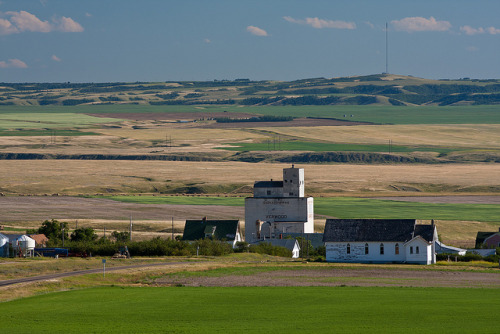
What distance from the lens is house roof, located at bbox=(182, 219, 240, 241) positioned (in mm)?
91625

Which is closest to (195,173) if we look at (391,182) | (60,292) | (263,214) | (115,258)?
(391,182)

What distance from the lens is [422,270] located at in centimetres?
6869

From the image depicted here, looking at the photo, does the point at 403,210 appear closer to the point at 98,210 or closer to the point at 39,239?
the point at 98,210

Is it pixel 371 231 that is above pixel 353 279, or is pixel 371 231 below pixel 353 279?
above

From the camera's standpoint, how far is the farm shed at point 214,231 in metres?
91.4

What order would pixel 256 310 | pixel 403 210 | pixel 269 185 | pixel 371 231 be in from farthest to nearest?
pixel 403 210 < pixel 269 185 < pixel 371 231 < pixel 256 310

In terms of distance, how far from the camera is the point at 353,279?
2421 inches

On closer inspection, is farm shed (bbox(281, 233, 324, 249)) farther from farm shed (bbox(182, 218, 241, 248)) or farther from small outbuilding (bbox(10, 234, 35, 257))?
small outbuilding (bbox(10, 234, 35, 257))

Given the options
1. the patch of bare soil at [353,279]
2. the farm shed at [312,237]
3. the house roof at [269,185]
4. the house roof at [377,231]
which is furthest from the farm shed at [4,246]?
the house roof at [269,185]

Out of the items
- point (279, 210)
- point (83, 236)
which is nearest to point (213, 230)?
point (279, 210)

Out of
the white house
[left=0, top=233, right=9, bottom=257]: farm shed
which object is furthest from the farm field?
[left=0, top=233, right=9, bottom=257]: farm shed

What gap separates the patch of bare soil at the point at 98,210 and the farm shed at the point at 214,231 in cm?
2013

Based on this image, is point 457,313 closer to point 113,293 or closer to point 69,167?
point 113,293

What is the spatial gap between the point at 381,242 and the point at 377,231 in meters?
1.03
